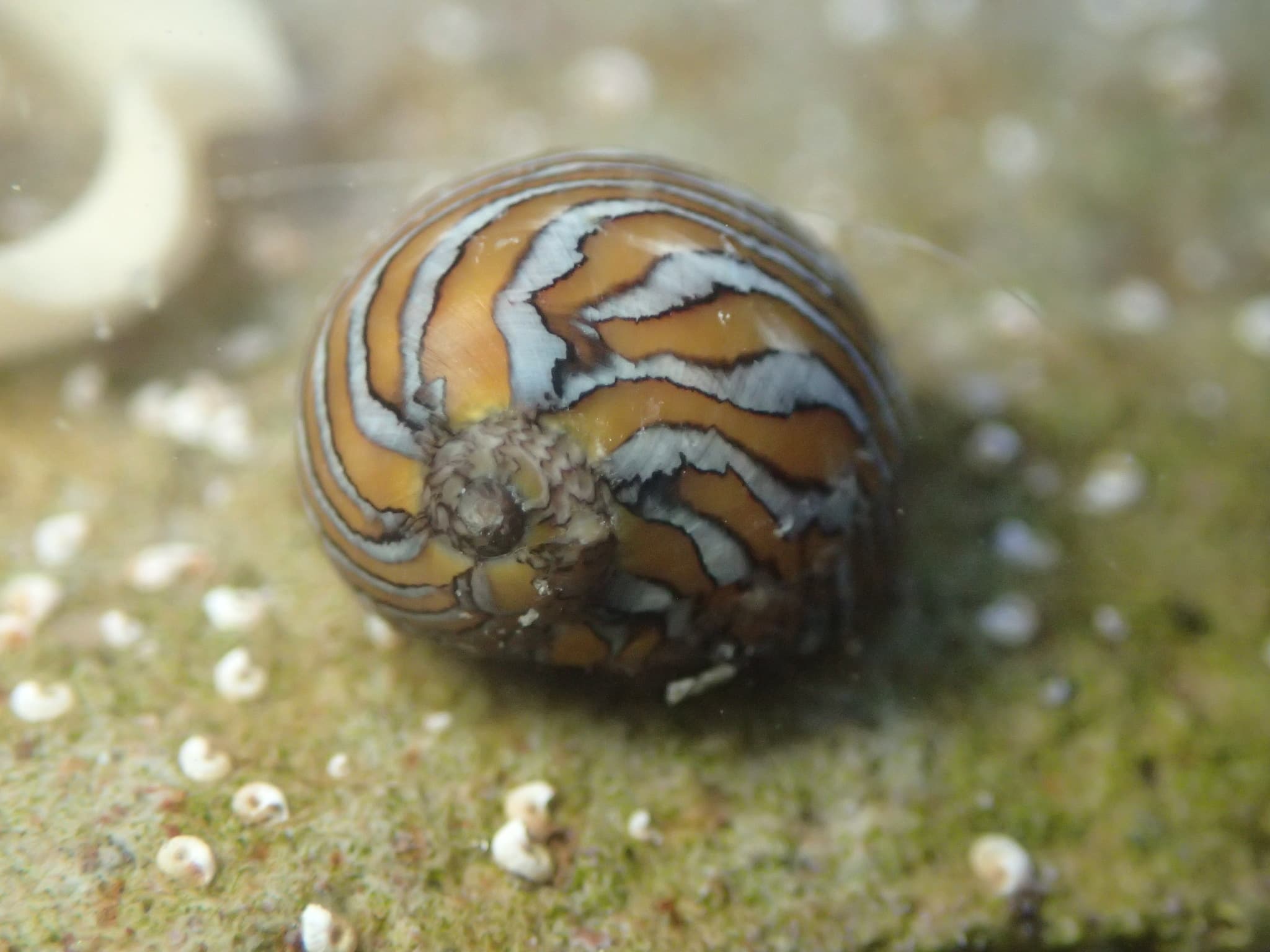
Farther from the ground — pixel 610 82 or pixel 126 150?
pixel 610 82

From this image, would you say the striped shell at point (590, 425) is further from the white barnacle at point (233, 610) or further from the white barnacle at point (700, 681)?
the white barnacle at point (233, 610)

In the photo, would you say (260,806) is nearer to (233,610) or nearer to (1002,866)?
(233,610)

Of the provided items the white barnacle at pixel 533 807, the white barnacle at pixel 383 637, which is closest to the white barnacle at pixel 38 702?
the white barnacle at pixel 383 637

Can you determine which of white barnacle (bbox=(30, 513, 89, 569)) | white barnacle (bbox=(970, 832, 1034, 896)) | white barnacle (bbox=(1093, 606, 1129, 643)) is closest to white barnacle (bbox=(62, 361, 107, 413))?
white barnacle (bbox=(30, 513, 89, 569))

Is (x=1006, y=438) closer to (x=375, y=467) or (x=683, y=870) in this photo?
(x=683, y=870)

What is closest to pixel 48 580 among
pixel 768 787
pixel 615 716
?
pixel 615 716

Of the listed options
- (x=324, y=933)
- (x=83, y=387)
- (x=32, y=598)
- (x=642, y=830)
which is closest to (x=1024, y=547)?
(x=642, y=830)
